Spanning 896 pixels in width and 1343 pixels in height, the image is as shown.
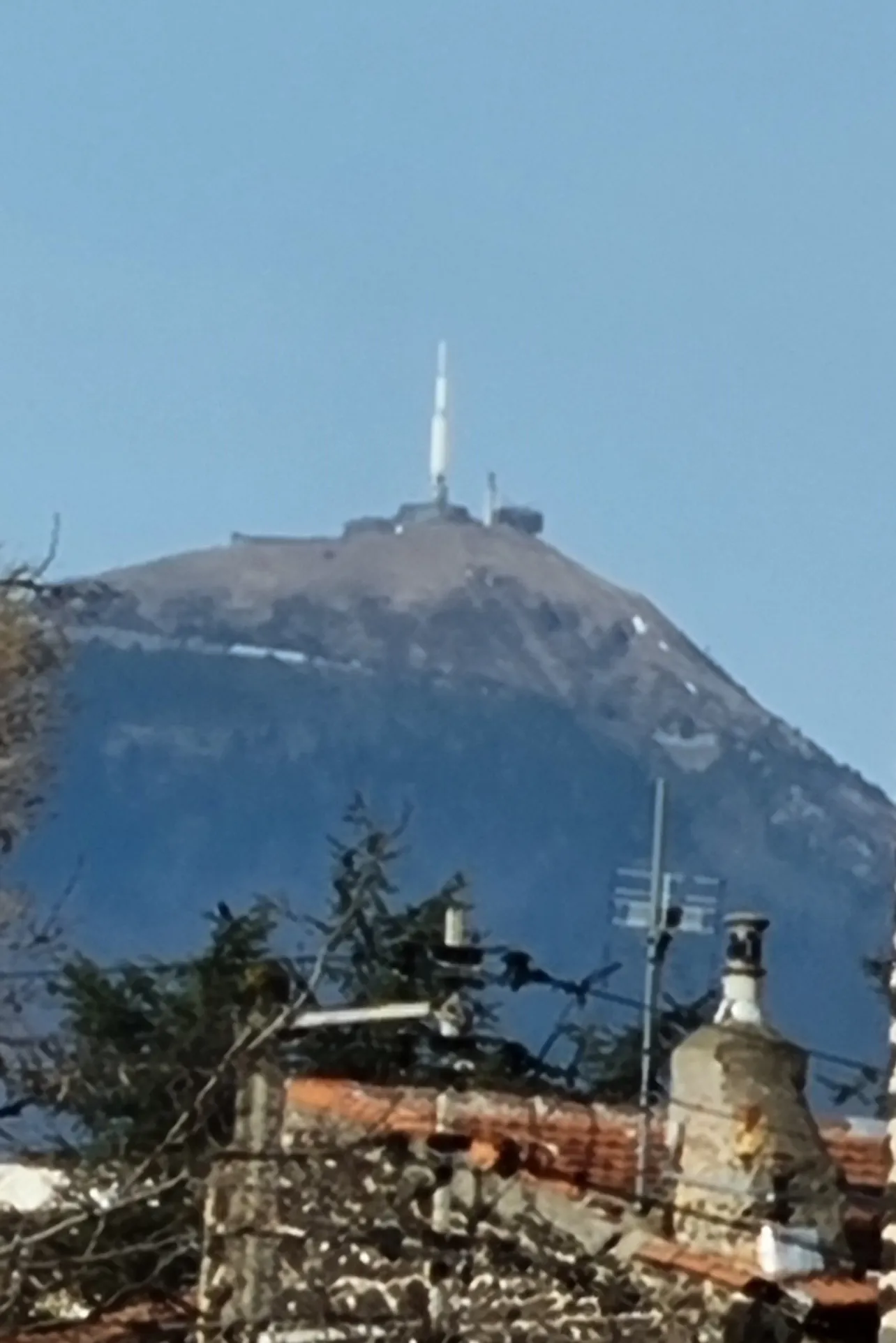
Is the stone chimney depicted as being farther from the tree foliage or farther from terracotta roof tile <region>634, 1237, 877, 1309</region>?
the tree foliage

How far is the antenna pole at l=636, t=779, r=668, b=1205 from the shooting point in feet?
43.1

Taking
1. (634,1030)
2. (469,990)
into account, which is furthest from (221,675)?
(469,990)

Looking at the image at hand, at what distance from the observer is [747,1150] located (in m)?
12.3

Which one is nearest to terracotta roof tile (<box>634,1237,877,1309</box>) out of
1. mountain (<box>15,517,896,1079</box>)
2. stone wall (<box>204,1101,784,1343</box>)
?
stone wall (<box>204,1101,784,1343</box>)

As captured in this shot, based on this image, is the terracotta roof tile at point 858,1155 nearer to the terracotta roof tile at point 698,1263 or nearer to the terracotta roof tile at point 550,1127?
the terracotta roof tile at point 550,1127

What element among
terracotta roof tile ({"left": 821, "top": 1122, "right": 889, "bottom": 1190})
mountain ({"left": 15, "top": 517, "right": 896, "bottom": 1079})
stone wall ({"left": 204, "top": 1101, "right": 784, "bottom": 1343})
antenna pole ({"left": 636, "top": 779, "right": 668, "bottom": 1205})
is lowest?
stone wall ({"left": 204, "top": 1101, "right": 784, "bottom": 1343})

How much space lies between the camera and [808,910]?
29.6 metres

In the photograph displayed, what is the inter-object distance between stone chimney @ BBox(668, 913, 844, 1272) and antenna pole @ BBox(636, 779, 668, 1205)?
0.31 m

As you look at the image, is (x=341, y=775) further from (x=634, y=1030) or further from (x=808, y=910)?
(x=634, y=1030)

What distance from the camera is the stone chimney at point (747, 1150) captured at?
12078mm

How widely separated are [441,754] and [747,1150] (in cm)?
1830

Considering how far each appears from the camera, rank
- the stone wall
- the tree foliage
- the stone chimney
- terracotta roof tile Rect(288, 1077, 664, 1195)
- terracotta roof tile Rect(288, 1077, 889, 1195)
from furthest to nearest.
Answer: terracotta roof tile Rect(288, 1077, 889, 1195) → terracotta roof tile Rect(288, 1077, 664, 1195) → the stone wall → the stone chimney → the tree foliage

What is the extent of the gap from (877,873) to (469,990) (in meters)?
16.6

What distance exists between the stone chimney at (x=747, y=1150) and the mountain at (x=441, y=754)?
1411 centimetres
